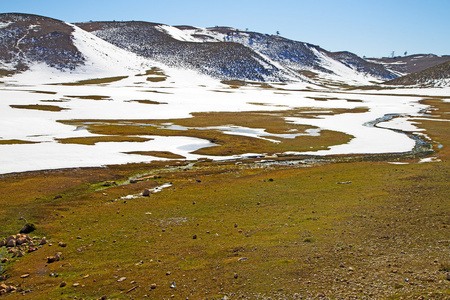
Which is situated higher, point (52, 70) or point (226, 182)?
point (52, 70)

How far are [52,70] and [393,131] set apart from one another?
17740cm

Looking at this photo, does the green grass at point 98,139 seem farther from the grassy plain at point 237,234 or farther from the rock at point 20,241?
the rock at point 20,241

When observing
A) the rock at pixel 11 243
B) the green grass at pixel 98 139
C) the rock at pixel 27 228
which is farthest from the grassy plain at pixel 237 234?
the green grass at pixel 98 139

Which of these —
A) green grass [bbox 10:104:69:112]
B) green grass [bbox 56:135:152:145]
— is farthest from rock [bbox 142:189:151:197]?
green grass [bbox 10:104:69:112]

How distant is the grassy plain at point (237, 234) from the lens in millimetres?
14508

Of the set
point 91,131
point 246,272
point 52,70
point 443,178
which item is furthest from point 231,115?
point 52,70

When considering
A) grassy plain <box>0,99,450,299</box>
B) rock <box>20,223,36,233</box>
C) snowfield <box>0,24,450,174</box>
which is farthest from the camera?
snowfield <box>0,24,450,174</box>

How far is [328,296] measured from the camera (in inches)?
516

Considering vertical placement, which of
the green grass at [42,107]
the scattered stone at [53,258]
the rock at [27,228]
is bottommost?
the scattered stone at [53,258]

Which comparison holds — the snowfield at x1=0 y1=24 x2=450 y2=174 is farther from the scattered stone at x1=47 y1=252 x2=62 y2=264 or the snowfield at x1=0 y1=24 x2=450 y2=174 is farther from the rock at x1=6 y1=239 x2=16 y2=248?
the scattered stone at x1=47 y1=252 x2=62 y2=264

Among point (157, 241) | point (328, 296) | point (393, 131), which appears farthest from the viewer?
point (393, 131)

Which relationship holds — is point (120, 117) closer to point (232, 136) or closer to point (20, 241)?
point (232, 136)

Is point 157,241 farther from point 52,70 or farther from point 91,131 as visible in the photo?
point 52,70

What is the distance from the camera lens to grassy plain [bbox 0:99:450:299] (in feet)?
47.6
